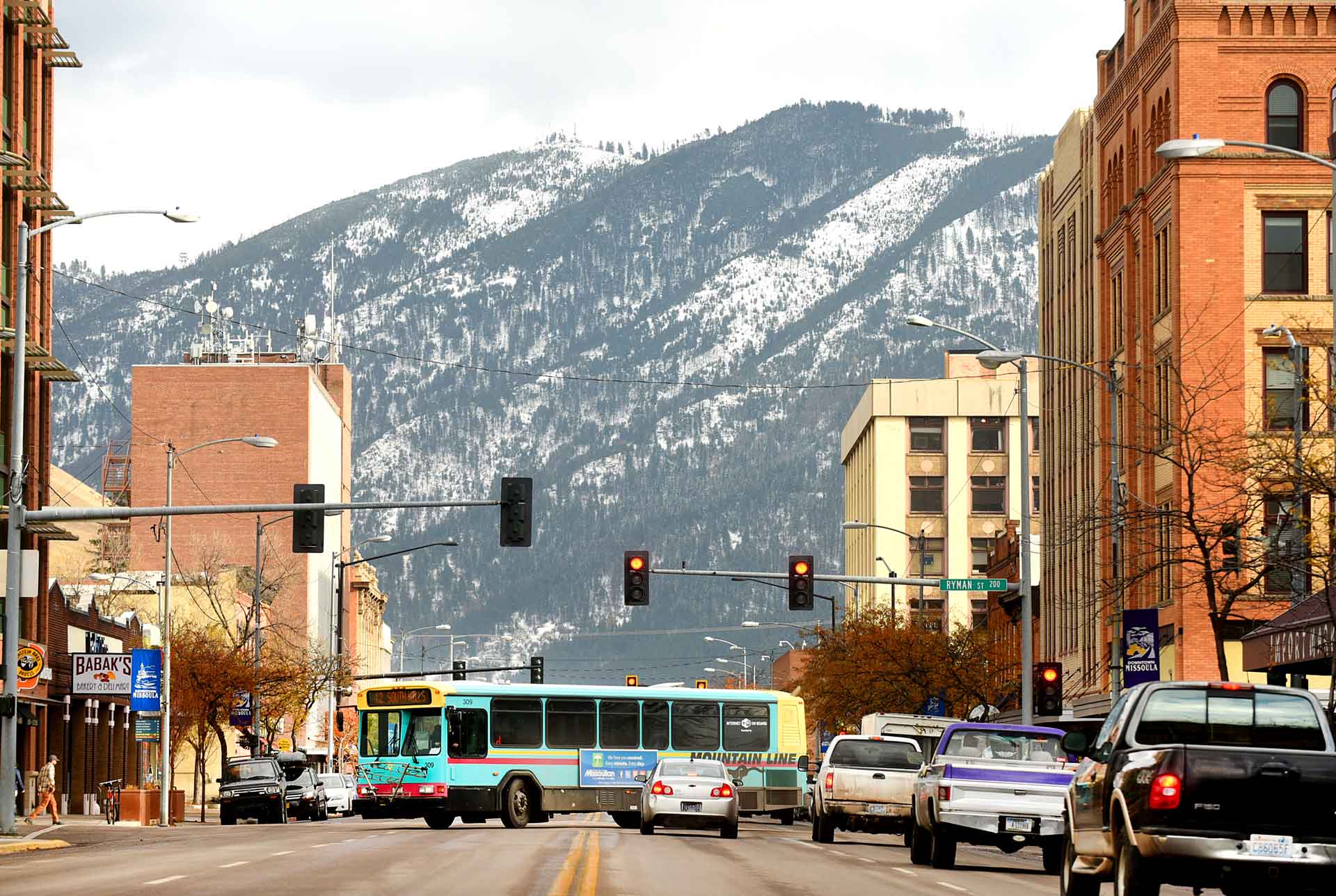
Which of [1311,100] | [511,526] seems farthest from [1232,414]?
[511,526]

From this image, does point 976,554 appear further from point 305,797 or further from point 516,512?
point 516,512

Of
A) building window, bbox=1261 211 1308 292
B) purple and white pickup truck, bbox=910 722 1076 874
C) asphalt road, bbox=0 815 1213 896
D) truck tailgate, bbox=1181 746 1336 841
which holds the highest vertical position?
building window, bbox=1261 211 1308 292

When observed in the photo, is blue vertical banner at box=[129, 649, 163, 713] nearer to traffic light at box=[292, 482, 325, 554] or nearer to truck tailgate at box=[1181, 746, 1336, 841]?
Answer: traffic light at box=[292, 482, 325, 554]

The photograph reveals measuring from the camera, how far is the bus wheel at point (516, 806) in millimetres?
48969

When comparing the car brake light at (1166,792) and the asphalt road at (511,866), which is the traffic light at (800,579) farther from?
the car brake light at (1166,792)

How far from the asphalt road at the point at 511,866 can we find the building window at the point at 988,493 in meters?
105

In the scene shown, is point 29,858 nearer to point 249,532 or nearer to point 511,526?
point 511,526

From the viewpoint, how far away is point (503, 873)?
86.2ft

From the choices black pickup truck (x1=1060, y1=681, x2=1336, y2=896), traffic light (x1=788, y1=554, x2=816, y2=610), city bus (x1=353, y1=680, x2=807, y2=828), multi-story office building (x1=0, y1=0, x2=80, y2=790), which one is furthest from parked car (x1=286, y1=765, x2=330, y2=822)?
black pickup truck (x1=1060, y1=681, x2=1336, y2=896)

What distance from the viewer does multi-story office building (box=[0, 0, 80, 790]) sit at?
187 ft

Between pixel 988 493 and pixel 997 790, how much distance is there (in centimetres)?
12022

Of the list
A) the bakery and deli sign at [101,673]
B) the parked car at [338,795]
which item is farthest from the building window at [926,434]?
the bakery and deli sign at [101,673]

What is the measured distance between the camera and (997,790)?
95.5 feet

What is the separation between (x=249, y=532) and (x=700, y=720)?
100440 mm
